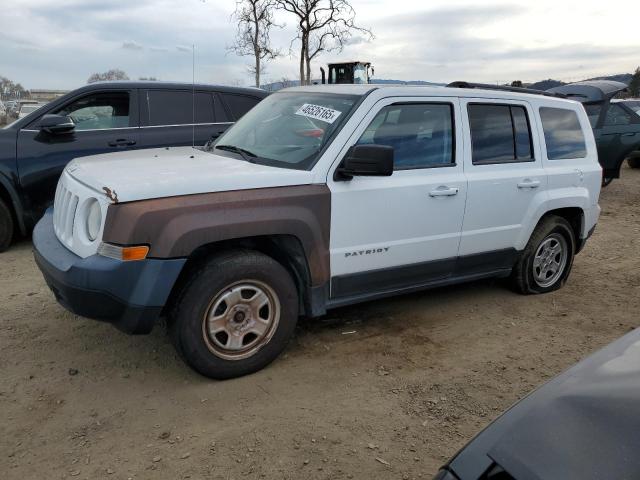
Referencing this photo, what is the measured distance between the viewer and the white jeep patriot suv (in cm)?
293

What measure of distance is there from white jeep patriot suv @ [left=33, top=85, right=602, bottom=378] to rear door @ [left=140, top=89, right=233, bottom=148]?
2.22m

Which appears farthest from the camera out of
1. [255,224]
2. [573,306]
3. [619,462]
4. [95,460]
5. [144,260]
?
[573,306]

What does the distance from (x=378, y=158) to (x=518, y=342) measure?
186cm

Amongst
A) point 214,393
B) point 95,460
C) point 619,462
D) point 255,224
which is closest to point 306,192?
point 255,224

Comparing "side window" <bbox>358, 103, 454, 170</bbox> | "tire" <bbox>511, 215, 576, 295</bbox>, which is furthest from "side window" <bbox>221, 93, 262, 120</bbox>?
"tire" <bbox>511, 215, 576, 295</bbox>

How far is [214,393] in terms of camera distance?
3.17 metres

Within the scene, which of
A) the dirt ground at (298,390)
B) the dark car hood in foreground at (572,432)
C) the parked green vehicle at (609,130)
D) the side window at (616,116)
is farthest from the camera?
the side window at (616,116)

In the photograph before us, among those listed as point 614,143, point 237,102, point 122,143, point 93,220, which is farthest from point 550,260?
point 614,143

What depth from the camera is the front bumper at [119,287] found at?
286 centimetres

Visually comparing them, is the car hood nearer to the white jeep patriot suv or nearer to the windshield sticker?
the white jeep patriot suv

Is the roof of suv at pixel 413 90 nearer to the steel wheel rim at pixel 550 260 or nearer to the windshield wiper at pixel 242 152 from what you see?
the windshield wiper at pixel 242 152

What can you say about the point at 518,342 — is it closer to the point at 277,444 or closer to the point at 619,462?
the point at 277,444

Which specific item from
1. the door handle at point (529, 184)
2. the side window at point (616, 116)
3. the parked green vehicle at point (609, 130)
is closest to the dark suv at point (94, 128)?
the door handle at point (529, 184)

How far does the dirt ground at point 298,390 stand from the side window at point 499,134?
51.1 inches
